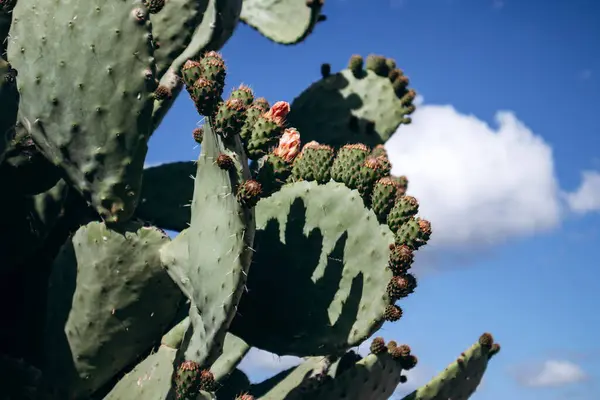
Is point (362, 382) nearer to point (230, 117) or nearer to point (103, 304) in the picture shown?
point (103, 304)

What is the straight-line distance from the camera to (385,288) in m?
3.63

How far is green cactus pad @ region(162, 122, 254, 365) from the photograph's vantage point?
327 centimetres

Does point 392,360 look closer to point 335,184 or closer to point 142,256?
point 335,184

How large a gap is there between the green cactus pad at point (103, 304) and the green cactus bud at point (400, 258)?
920 millimetres

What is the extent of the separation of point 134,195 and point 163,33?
41.6 inches

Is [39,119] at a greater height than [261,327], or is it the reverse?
[39,119]

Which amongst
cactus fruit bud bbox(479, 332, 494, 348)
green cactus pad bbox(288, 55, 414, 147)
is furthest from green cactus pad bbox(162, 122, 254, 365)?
green cactus pad bbox(288, 55, 414, 147)

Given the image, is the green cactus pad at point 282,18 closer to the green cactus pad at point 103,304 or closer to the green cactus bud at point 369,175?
the green cactus bud at point 369,175

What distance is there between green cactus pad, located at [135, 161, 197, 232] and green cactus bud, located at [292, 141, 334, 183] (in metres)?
1.15

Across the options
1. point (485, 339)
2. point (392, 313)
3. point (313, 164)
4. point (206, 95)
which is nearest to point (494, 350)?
point (485, 339)

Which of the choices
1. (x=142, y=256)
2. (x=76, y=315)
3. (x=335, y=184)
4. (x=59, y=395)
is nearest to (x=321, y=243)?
(x=335, y=184)

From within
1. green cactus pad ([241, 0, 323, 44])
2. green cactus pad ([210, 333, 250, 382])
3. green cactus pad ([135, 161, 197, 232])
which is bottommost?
green cactus pad ([210, 333, 250, 382])

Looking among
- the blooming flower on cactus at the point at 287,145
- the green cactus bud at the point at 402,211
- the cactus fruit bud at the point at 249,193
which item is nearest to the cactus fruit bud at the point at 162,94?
the blooming flower on cactus at the point at 287,145

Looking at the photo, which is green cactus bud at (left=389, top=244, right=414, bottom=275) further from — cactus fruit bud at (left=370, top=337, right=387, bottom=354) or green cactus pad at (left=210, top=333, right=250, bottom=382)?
green cactus pad at (left=210, top=333, right=250, bottom=382)
